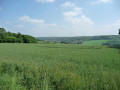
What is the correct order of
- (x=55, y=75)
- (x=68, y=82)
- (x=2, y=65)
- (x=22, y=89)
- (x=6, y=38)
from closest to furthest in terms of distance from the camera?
(x=22, y=89), (x=68, y=82), (x=55, y=75), (x=2, y=65), (x=6, y=38)

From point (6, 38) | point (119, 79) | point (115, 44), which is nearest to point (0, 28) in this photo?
point (6, 38)

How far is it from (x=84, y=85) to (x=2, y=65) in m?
5.79

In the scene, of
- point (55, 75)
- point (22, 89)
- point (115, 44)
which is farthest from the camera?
point (115, 44)

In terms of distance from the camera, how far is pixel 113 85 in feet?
15.5

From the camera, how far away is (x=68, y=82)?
16.6ft

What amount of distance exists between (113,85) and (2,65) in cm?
691

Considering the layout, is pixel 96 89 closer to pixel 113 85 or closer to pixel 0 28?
pixel 113 85

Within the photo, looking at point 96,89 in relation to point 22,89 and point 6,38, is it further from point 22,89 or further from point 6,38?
point 6,38

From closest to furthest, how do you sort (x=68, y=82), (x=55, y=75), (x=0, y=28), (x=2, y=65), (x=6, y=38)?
(x=68, y=82)
(x=55, y=75)
(x=2, y=65)
(x=6, y=38)
(x=0, y=28)

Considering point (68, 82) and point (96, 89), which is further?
point (68, 82)

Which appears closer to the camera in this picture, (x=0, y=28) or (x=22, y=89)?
(x=22, y=89)

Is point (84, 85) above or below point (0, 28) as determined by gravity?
below

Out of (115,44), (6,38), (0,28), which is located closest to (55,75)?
(115,44)

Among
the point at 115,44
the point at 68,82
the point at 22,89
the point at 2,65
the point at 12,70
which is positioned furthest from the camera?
the point at 115,44
